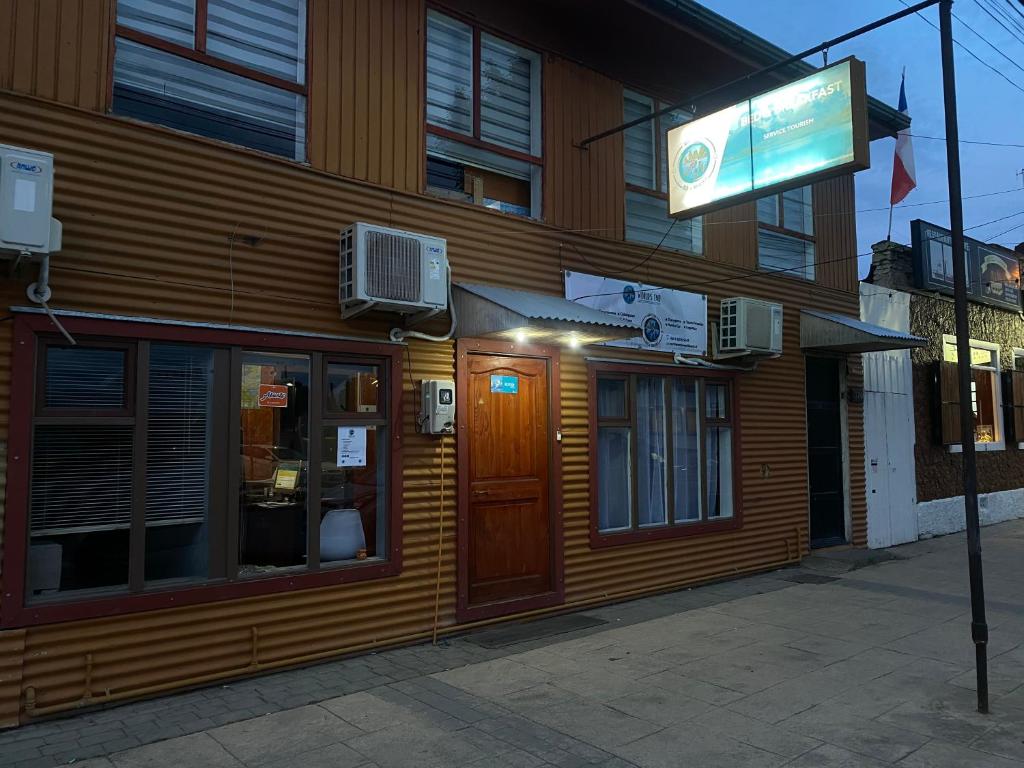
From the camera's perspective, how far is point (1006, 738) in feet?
14.4

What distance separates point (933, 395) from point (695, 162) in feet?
25.4

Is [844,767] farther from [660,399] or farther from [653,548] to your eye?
[660,399]

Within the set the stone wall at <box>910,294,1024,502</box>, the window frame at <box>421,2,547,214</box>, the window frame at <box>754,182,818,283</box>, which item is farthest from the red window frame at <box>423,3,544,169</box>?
the stone wall at <box>910,294,1024,502</box>

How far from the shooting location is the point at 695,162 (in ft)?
24.6

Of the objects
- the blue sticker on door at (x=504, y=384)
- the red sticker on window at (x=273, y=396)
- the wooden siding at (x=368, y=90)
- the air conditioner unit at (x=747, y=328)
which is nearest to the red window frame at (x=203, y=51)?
the wooden siding at (x=368, y=90)

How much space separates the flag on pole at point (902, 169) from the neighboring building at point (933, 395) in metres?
1.39

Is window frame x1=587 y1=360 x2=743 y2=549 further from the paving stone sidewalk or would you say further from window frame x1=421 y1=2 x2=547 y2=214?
window frame x1=421 y1=2 x2=547 y2=214

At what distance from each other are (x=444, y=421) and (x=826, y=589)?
5.09 metres

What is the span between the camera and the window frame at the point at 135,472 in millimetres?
4531

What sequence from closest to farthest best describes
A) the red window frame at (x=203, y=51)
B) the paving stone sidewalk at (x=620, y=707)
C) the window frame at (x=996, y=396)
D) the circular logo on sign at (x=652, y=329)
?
the paving stone sidewalk at (x=620, y=707) → the red window frame at (x=203, y=51) → the circular logo on sign at (x=652, y=329) → the window frame at (x=996, y=396)

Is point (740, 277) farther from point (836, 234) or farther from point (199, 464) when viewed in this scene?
point (199, 464)

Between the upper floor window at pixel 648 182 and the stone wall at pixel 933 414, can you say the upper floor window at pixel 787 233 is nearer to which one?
the upper floor window at pixel 648 182

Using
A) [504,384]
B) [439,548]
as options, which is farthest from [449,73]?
[439,548]

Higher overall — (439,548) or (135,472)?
(135,472)
